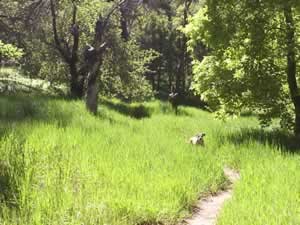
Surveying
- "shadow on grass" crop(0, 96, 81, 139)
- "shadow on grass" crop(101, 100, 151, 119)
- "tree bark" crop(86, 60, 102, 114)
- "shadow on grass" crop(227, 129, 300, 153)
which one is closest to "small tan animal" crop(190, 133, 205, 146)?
"shadow on grass" crop(227, 129, 300, 153)

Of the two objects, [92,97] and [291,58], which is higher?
[291,58]

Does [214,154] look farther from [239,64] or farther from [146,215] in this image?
[146,215]

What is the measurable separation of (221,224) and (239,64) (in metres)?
8.10

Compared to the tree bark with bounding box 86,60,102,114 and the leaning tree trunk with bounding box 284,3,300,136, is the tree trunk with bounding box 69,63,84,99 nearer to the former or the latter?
the tree bark with bounding box 86,60,102,114

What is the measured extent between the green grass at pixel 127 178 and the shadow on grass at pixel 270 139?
0.11 meters

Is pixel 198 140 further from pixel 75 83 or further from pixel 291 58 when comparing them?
pixel 75 83

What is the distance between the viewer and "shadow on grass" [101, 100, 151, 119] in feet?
60.5

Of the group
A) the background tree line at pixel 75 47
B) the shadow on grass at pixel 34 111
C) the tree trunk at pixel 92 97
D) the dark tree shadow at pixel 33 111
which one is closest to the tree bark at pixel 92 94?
the tree trunk at pixel 92 97

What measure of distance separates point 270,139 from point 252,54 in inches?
87.4

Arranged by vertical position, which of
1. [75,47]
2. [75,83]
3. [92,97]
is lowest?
[92,97]

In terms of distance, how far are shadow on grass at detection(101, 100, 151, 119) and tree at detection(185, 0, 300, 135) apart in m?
5.99

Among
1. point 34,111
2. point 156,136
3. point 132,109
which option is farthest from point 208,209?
point 132,109

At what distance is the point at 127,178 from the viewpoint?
631 cm

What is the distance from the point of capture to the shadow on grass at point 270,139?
10547mm
